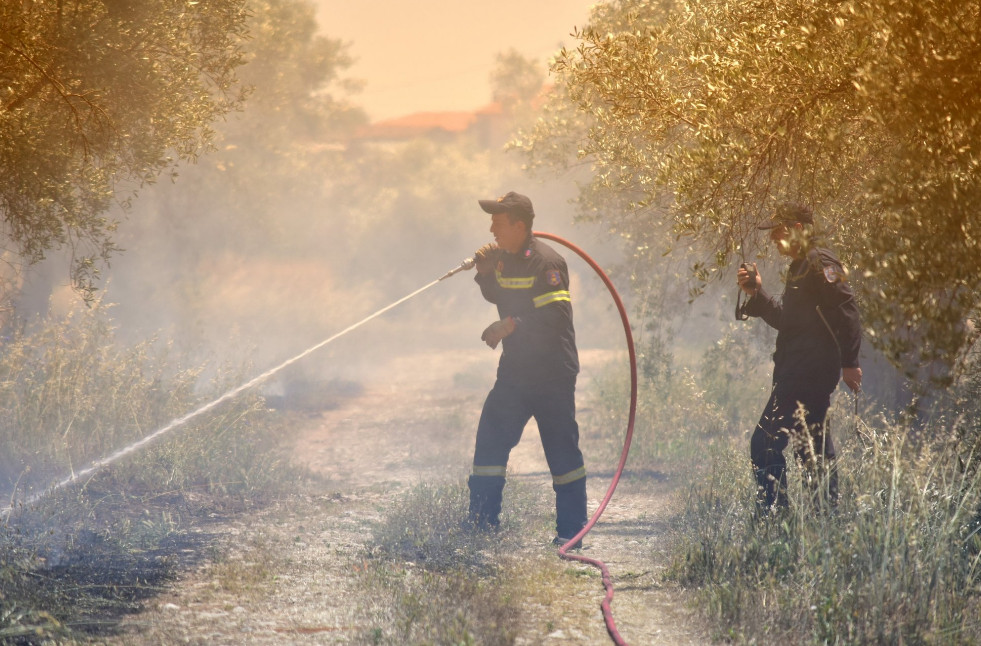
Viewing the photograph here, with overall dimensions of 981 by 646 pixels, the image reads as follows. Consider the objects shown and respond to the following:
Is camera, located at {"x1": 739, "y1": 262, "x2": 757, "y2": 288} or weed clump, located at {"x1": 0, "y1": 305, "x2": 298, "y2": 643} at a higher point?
camera, located at {"x1": 739, "y1": 262, "x2": 757, "y2": 288}

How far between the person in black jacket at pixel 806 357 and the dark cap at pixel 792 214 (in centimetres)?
16

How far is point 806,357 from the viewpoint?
17.9 feet

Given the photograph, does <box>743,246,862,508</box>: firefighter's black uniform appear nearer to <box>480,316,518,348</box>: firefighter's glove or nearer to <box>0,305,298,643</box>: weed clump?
<box>480,316,518,348</box>: firefighter's glove

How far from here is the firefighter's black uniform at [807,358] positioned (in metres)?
5.32

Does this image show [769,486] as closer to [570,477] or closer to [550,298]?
[570,477]

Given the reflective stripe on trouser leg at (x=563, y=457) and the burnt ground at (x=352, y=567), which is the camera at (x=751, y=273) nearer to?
the reflective stripe on trouser leg at (x=563, y=457)

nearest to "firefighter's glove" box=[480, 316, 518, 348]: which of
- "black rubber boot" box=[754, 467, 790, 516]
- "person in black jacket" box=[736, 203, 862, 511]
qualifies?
"person in black jacket" box=[736, 203, 862, 511]

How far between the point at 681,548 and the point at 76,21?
5.28 metres

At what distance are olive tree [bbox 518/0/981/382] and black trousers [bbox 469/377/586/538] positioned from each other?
1713 mm

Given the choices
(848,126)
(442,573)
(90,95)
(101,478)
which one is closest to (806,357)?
(848,126)

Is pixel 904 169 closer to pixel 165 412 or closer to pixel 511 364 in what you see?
pixel 511 364

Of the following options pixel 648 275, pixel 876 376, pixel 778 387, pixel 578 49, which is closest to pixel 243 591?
pixel 778 387

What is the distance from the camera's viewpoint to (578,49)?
5434mm

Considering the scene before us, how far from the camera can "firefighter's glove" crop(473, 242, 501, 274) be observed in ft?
22.4
